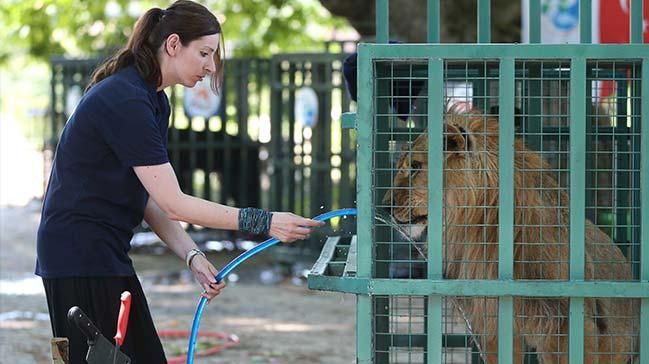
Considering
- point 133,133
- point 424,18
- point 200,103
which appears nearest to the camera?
point 133,133

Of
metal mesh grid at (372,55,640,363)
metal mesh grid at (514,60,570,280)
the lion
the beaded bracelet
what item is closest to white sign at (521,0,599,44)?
metal mesh grid at (372,55,640,363)

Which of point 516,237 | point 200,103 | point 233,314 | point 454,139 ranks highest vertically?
point 200,103

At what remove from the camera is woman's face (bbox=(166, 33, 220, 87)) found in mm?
4078

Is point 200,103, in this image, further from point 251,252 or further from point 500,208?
point 500,208

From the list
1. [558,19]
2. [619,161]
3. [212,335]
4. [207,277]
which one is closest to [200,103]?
[212,335]

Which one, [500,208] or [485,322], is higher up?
[500,208]

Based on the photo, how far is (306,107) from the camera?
12000 millimetres

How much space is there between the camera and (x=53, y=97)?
15.5 metres

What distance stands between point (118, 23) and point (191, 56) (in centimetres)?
1486

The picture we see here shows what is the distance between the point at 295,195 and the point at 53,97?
4.73 meters

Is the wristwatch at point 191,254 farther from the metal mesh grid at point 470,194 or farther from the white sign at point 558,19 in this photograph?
the white sign at point 558,19

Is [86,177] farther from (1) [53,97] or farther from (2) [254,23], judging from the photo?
(2) [254,23]

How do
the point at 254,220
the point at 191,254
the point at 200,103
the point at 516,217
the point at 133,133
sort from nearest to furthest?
the point at 133,133
the point at 254,220
the point at 516,217
the point at 191,254
the point at 200,103

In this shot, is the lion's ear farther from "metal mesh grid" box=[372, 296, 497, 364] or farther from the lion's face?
"metal mesh grid" box=[372, 296, 497, 364]
